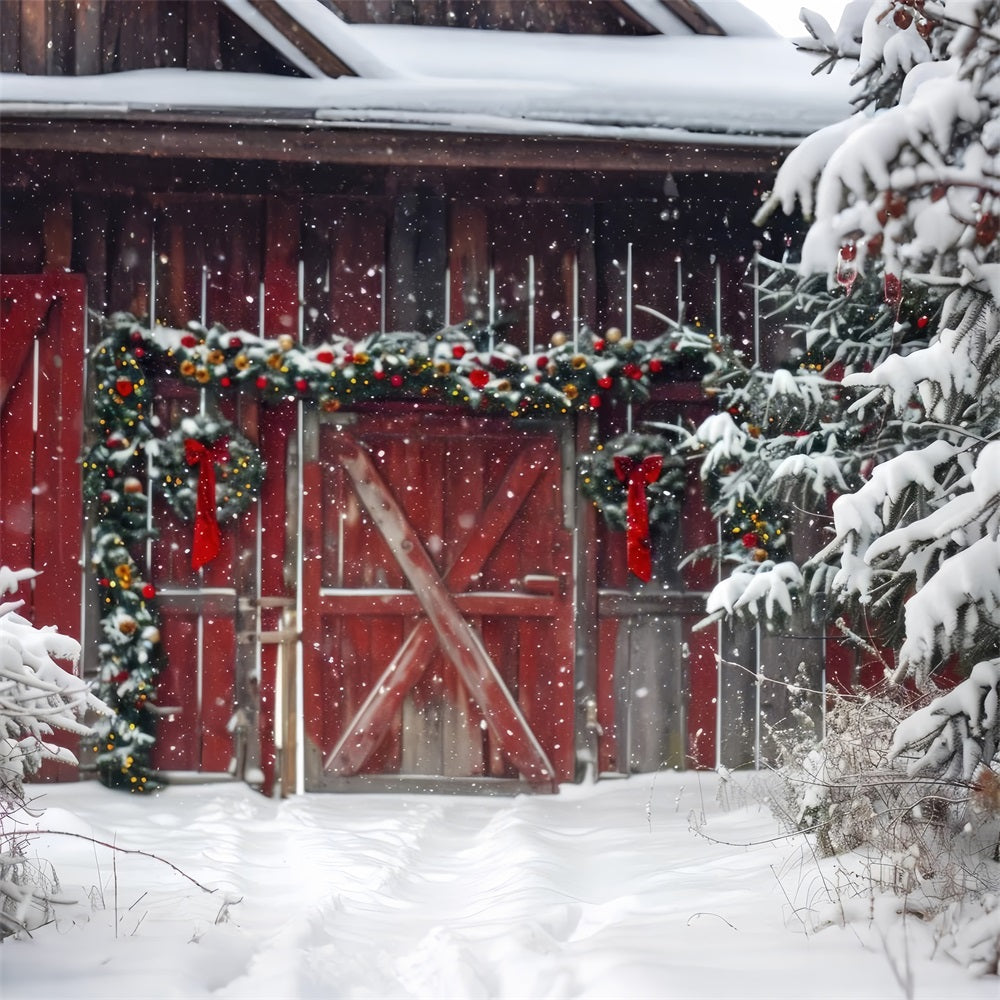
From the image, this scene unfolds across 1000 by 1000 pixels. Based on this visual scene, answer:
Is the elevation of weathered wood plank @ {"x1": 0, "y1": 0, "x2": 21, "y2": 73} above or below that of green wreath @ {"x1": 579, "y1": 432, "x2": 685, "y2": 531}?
above

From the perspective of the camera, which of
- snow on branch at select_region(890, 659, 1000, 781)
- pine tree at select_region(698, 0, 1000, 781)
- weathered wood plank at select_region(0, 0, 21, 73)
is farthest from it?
weathered wood plank at select_region(0, 0, 21, 73)

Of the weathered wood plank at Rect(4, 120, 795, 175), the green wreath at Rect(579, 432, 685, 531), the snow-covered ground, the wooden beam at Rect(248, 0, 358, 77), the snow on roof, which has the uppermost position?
the wooden beam at Rect(248, 0, 358, 77)

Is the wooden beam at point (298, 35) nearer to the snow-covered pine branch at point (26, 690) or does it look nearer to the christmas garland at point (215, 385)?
the christmas garland at point (215, 385)

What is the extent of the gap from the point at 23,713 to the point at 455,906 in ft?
6.38

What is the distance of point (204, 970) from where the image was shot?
3.13 meters

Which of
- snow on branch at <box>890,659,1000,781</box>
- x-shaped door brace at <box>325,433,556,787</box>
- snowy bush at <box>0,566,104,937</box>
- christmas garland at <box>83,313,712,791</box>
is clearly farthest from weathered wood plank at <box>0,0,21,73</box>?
snow on branch at <box>890,659,1000,781</box>

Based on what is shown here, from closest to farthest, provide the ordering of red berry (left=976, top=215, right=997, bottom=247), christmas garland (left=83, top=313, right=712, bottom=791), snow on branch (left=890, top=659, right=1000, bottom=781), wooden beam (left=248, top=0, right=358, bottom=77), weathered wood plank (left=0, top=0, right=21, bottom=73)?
red berry (left=976, top=215, right=997, bottom=247)
snow on branch (left=890, top=659, right=1000, bottom=781)
wooden beam (left=248, top=0, right=358, bottom=77)
christmas garland (left=83, top=313, right=712, bottom=791)
weathered wood plank (left=0, top=0, right=21, bottom=73)

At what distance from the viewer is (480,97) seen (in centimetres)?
560

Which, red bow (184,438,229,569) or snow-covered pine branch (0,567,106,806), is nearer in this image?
snow-covered pine branch (0,567,106,806)

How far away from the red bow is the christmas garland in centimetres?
7

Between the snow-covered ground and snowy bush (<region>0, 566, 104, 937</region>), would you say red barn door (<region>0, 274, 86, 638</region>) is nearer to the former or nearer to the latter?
the snow-covered ground

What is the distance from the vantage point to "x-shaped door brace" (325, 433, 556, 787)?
241 inches

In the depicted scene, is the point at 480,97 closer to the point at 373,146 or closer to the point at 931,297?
the point at 373,146

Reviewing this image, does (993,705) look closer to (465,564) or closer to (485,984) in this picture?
(485,984)
